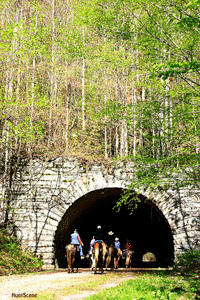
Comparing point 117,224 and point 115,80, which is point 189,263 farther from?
point 115,80

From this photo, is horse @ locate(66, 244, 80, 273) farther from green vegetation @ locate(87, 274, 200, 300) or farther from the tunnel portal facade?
green vegetation @ locate(87, 274, 200, 300)

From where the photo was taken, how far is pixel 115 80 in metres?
17.4

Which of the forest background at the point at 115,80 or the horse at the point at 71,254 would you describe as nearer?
the forest background at the point at 115,80

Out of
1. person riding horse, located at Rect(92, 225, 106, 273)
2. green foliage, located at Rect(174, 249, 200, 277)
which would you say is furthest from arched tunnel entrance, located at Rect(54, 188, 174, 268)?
person riding horse, located at Rect(92, 225, 106, 273)

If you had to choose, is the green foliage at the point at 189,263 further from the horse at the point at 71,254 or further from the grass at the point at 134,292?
the horse at the point at 71,254

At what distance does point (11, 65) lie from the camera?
38.5 feet

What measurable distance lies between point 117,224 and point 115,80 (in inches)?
357

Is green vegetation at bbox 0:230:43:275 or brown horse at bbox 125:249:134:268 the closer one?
green vegetation at bbox 0:230:43:275

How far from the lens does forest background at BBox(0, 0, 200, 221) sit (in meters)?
7.55

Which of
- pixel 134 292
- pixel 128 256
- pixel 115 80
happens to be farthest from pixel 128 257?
pixel 115 80

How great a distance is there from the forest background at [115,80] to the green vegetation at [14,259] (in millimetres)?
1472

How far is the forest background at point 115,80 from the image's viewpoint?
24.8ft

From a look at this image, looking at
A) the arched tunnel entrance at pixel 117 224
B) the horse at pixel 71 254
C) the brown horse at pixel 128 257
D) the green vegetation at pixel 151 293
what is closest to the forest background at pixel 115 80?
the arched tunnel entrance at pixel 117 224

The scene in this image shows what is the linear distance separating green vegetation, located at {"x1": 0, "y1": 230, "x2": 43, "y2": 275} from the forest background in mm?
1472
